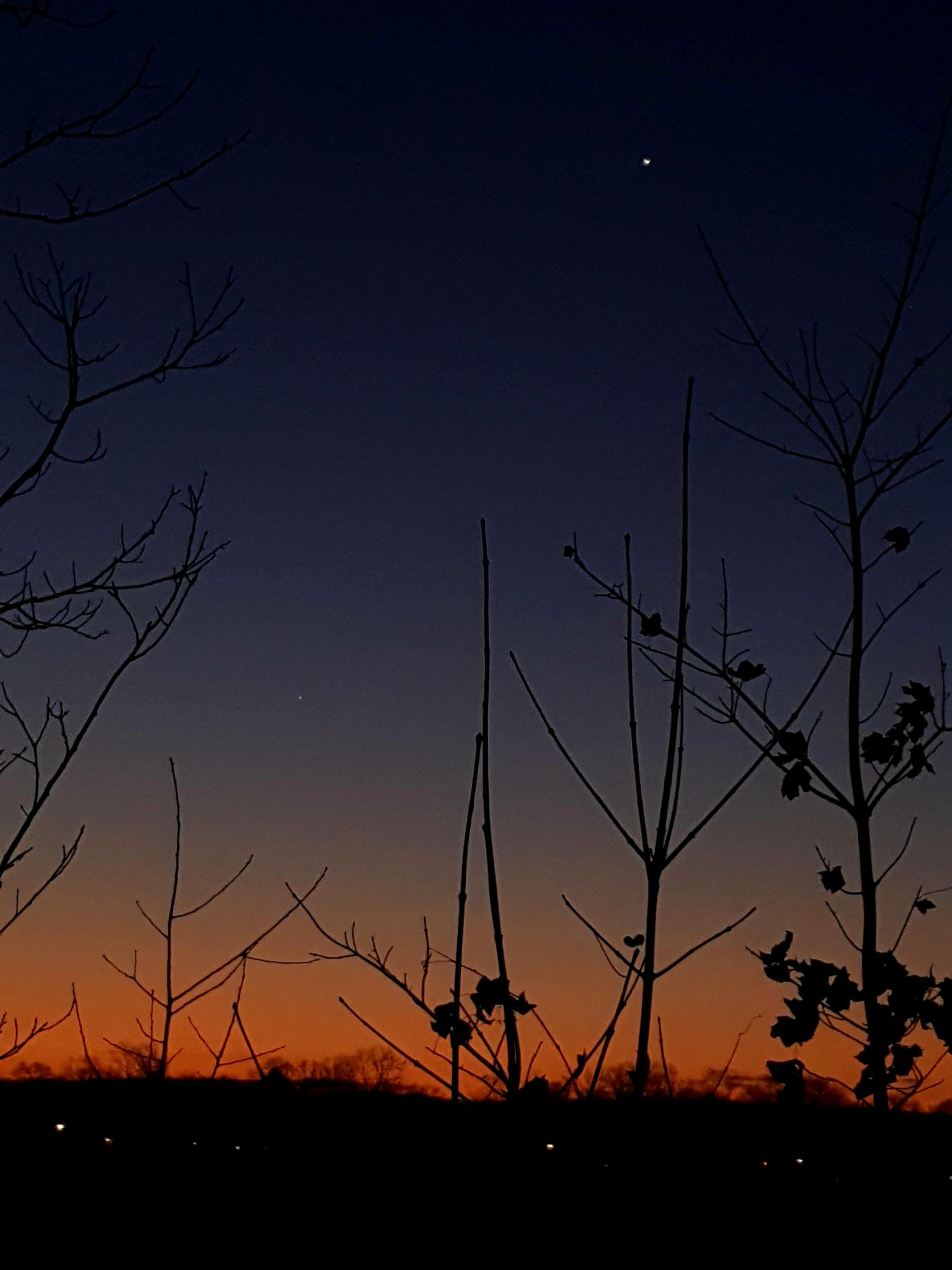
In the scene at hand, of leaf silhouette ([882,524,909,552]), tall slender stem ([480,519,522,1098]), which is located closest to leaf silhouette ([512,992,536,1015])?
tall slender stem ([480,519,522,1098])

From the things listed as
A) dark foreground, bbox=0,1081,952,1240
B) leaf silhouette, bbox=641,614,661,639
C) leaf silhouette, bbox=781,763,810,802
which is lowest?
dark foreground, bbox=0,1081,952,1240

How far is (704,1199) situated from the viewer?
12.1 ft

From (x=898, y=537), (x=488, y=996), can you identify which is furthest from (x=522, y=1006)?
(x=898, y=537)

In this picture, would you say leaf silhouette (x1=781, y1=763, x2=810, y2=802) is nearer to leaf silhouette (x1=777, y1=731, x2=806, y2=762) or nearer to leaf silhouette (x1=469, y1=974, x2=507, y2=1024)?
leaf silhouette (x1=777, y1=731, x2=806, y2=762)

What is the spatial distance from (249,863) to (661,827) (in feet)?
5.98

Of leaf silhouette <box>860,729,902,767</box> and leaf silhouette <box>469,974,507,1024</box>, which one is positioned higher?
leaf silhouette <box>860,729,902,767</box>

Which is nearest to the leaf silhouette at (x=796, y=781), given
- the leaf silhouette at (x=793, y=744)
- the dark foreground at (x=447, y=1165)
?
the leaf silhouette at (x=793, y=744)

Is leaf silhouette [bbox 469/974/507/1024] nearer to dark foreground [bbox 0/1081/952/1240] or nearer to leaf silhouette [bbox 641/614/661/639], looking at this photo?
dark foreground [bbox 0/1081/952/1240]

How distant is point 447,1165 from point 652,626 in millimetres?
1758

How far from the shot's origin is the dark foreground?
3504 mm

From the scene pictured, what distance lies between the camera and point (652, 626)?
3961mm

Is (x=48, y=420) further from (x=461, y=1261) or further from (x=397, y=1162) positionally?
(x=461, y=1261)

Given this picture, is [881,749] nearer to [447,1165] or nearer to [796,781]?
[796,781]

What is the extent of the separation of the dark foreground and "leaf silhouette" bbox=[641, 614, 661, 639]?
1.43 m
